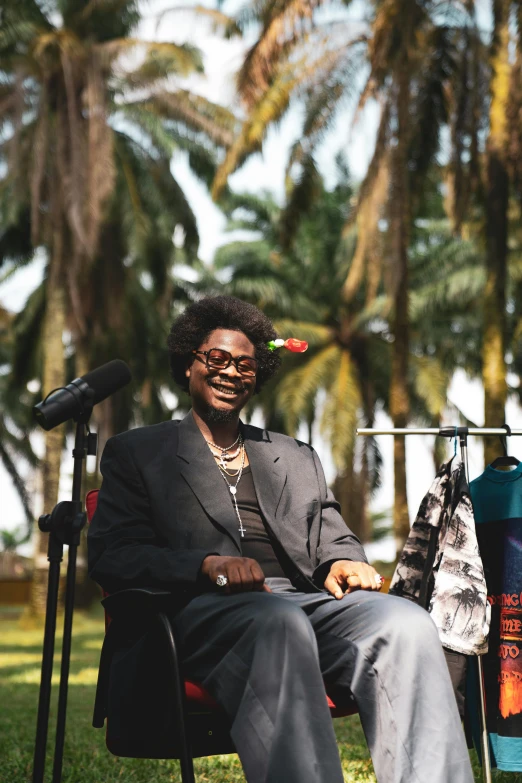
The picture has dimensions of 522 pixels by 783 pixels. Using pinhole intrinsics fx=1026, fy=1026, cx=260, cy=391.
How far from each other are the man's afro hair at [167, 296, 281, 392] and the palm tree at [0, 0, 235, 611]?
14.4 m

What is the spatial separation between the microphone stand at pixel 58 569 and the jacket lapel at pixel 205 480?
33cm

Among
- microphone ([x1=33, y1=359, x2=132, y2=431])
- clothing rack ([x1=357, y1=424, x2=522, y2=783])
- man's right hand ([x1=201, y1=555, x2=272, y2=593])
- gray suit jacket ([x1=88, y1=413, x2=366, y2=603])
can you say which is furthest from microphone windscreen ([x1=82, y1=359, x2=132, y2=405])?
clothing rack ([x1=357, y1=424, x2=522, y2=783])

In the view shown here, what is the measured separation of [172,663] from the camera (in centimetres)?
302

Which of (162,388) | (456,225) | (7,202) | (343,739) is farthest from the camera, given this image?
(162,388)

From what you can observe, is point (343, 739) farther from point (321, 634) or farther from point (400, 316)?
point (400, 316)

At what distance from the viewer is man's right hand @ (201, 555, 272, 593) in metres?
3.12

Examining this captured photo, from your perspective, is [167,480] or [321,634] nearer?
[321,634]

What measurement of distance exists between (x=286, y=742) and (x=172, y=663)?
478 millimetres

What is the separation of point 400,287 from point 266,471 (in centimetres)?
1132

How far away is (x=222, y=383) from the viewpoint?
3836mm

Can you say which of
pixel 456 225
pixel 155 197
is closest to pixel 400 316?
pixel 456 225

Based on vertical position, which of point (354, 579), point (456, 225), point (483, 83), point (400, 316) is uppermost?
point (483, 83)

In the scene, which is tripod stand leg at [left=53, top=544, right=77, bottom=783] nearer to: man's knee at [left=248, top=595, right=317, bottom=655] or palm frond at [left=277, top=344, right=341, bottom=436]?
man's knee at [left=248, top=595, right=317, bottom=655]

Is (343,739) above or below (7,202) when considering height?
below
